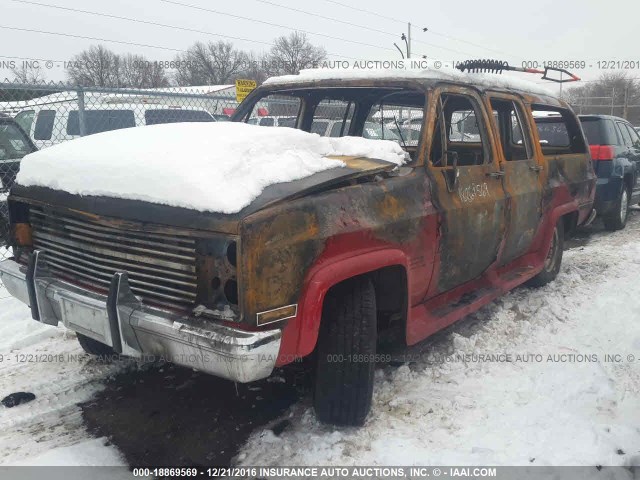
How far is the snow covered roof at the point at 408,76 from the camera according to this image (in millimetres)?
3441

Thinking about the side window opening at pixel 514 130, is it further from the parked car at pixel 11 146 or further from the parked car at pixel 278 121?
the parked car at pixel 11 146

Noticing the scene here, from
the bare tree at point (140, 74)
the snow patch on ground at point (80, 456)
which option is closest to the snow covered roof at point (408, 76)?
the snow patch on ground at point (80, 456)

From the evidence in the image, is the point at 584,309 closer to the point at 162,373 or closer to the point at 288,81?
the point at 288,81

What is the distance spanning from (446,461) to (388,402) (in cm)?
60

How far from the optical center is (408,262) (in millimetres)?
2895

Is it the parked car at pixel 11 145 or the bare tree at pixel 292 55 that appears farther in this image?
the bare tree at pixel 292 55

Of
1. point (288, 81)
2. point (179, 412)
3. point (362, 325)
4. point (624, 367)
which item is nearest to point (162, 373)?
point (179, 412)

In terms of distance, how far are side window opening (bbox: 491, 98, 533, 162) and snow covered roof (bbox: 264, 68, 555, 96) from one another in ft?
0.55

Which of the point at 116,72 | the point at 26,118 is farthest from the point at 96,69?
the point at 26,118

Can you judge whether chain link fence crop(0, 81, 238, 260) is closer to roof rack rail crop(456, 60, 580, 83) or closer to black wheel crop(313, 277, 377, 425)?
roof rack rail crop(456, 60, 580, 83)

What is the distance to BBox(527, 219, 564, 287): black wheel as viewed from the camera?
16.6 ft

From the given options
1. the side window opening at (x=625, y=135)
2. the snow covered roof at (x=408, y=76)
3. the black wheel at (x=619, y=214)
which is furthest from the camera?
the side window opening at (x=625, y=135)

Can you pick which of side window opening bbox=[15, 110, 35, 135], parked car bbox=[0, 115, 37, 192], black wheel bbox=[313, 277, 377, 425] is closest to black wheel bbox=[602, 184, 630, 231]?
black wheel bbox=[313, 277, 377, 425]

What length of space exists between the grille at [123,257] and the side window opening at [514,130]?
292 cm
